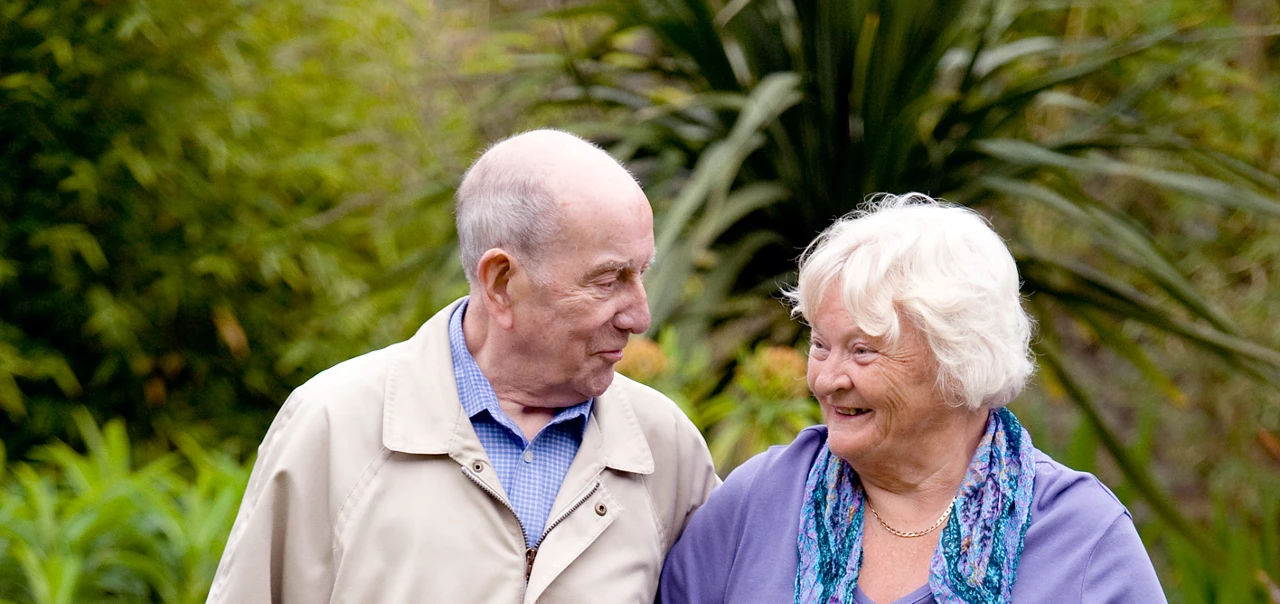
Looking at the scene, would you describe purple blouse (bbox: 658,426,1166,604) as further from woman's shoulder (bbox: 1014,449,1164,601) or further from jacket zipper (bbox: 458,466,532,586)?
jacket zipper (bbox: 458,466,532,586)

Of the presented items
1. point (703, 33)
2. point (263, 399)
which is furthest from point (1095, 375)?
point (263, 399)

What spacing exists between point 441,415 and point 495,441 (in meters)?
0.09

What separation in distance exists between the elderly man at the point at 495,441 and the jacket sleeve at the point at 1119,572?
2.11 feet

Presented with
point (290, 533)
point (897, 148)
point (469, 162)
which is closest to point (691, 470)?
point (290, 533)

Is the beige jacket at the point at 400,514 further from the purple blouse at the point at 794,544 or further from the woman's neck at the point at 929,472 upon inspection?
the woman's neck at the point at 929,472

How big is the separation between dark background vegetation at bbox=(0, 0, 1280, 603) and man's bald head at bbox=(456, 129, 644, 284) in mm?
952

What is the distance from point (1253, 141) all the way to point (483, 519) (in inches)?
151

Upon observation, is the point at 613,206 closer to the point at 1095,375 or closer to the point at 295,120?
the point at 295,120

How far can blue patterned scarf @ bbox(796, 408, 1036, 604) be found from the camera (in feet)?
5.80

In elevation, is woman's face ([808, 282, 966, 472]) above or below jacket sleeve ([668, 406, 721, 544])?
above

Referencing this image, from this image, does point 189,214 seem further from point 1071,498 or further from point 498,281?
point 1071,498

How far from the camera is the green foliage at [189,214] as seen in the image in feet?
11.8

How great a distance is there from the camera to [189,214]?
3.80 meters

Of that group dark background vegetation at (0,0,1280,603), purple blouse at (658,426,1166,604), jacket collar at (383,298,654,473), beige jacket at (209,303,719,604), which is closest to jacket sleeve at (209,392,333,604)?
beige jacket at (209,303,719,604)
